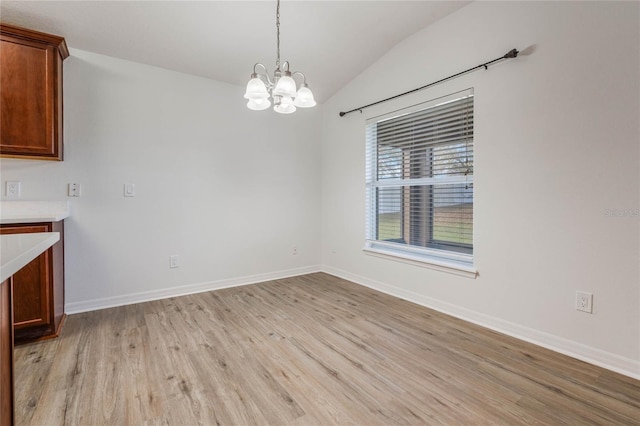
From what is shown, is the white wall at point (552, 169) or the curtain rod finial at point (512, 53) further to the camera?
the curtain rod finial at point (512, 53)

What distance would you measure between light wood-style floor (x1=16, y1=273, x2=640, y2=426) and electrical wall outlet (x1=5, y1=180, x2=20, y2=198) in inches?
45.5

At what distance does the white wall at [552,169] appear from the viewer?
189 cm

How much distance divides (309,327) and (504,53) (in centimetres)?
265

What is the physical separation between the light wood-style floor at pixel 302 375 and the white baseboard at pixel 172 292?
220 mm

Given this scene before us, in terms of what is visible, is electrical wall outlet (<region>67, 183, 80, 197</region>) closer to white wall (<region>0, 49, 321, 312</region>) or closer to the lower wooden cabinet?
white wall (<region>0, 49, 321, 312</region>)

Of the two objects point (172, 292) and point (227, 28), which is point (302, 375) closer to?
point (172, 292)

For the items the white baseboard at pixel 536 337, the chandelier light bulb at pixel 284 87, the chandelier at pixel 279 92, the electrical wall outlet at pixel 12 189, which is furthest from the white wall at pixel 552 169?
the electrical wall outlet at pixel 12 189

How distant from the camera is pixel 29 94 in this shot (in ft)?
7.70

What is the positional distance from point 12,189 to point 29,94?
0.80 meters

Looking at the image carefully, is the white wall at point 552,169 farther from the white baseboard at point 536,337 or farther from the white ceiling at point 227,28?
the white ceiling at point 227,28

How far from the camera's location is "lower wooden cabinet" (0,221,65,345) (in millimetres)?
2141

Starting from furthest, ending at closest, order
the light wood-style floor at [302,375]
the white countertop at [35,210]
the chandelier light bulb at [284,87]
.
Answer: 1. the white countertop at [35,210]
2. the chandelier light bulb at [284,87]
3. the light wood-style floor at [302,375]

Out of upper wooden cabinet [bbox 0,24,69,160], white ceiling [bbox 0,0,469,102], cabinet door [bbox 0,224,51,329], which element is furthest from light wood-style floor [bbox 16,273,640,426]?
white ceiling [bbox 0,0,469,102]

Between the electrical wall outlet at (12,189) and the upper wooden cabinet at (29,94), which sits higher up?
the upper wooden cabinet at (29,94)
